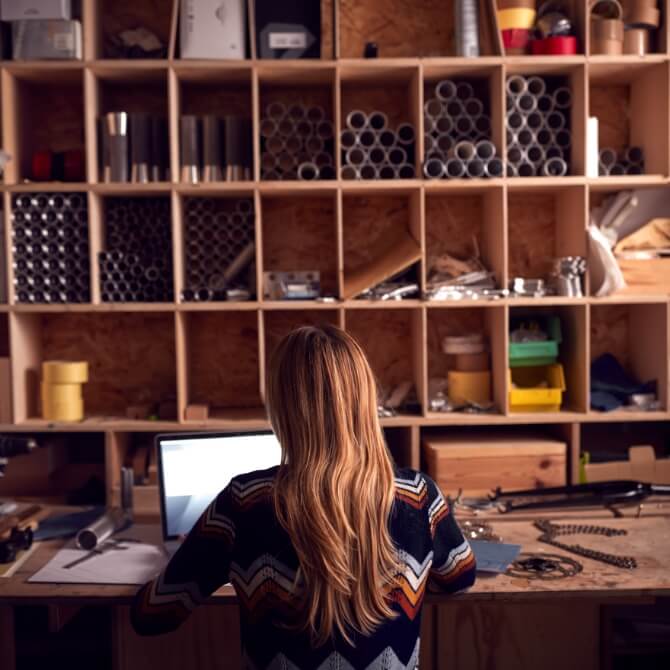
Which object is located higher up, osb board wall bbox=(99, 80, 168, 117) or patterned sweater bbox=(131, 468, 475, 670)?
osb board wall bbox=(99, 80, 168, 117)

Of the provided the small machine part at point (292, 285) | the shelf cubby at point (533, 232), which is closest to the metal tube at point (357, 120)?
the small machine part at point (292, 285)

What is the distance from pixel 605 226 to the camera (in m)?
3.46

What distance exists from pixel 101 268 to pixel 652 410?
226cm

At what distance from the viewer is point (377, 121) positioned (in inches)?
127

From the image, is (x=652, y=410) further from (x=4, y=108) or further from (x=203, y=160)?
(x=4, y=108)

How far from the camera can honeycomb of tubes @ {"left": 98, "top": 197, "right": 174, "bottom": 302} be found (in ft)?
10.6

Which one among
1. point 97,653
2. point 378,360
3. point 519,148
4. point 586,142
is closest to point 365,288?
point 378,360

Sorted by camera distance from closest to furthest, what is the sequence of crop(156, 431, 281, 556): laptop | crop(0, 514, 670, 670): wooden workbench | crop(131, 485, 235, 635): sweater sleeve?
crop(131, 485, 235, 635): sweater sleeve
crop(156, 431, 281, 556): laptop
crop(0, 514, 670, 670): wooden workbench

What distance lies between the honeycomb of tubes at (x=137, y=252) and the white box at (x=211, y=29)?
618 mm

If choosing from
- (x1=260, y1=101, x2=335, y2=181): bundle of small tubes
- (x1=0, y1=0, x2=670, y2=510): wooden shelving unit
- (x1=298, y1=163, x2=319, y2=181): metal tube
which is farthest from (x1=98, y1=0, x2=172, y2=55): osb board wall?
(x1=298, y1=163, x2=319, y2=181): metal tube

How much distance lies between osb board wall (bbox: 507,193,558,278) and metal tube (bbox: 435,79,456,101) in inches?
21.9

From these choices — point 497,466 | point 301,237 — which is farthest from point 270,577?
point 301,237

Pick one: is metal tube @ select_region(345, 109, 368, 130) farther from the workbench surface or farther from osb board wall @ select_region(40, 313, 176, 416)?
the workbench surface

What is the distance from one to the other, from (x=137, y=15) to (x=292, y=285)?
1.38m
